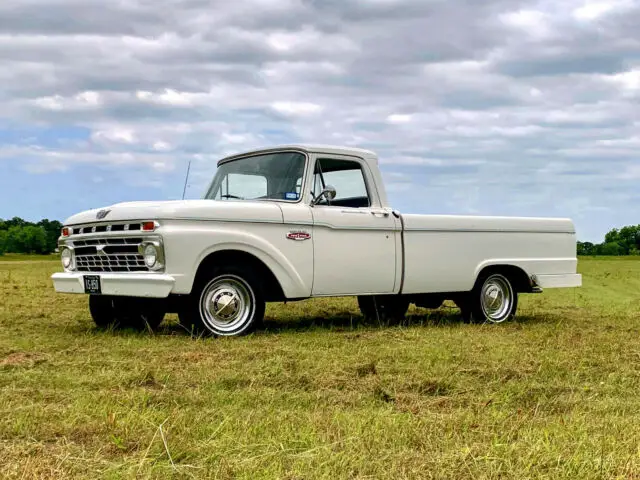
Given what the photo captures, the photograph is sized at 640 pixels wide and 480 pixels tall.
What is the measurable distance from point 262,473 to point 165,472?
398 millimetres

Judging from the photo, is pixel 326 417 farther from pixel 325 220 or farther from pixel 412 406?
pixel 325 220

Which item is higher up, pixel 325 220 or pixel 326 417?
pixel 325 220

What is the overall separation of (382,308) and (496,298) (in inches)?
59.0

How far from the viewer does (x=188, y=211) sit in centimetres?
778

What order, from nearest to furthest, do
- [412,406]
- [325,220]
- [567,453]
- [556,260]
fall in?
[567,453] < [412,406] < [325,220] < [556,260]

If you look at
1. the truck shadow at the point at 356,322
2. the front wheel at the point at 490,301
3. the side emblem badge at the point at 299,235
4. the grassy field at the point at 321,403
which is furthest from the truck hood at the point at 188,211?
the front wheel at the point at 490,301

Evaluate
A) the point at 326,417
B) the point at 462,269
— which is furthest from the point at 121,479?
the point at 462,269

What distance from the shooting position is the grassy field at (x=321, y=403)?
3.35 meters

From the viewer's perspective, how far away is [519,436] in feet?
12.4

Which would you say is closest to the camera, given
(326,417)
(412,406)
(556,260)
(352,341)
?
(326,417)

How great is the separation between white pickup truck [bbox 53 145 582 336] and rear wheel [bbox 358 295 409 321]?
20mm

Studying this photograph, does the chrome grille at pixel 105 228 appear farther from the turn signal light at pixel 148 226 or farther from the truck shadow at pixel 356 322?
the truck shadow at pixel 356 322

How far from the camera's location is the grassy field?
3354 millimetres

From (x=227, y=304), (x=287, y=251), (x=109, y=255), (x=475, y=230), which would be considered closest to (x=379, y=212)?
(x=287, y=251)
